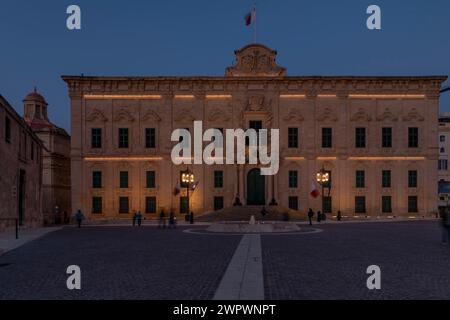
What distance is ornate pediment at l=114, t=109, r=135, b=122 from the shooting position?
169 ft

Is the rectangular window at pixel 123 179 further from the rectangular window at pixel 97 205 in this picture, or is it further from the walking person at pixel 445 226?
the walking person at pixel 445 226

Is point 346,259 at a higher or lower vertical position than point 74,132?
lower

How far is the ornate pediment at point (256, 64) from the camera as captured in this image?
169 feet

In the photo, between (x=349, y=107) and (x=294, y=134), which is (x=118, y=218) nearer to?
(x=294, y=134)

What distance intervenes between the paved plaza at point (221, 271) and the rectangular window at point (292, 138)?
32415 millimetres

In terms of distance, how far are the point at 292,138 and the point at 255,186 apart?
19.8ft

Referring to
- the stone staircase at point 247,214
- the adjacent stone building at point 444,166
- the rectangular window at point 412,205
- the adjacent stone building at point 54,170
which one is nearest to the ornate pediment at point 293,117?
the stone staircase at point 247,214

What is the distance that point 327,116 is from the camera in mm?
51344

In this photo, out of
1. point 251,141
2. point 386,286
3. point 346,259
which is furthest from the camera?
point 251,141

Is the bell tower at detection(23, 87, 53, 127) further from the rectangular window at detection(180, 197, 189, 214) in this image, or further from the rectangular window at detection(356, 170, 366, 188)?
the rectangular window at detection(356, 170, 366, 188)

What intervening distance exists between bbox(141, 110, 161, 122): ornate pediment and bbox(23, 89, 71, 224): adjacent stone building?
51.9 ft

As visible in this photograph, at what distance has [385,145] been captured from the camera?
170 ft

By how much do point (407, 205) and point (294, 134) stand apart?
13.4 m

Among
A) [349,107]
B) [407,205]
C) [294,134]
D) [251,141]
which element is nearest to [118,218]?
[251,141]
